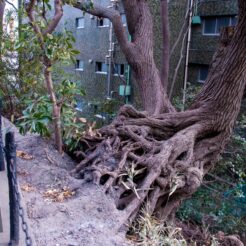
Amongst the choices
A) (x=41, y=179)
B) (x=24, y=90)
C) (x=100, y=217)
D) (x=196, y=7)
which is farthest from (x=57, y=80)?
(x=196, y=7)

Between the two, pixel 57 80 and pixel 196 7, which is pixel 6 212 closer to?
pixel 57 80

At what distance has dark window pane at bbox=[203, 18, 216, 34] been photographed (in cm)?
1186

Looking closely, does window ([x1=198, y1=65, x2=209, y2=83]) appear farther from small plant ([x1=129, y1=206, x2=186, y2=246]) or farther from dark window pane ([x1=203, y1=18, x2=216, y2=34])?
small plant ([x1=129, y1=206, x2=186, y2=246])

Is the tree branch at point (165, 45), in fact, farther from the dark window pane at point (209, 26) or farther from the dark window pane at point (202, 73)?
the dark window pane at point (202, 73)

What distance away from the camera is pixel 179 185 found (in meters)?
3.96

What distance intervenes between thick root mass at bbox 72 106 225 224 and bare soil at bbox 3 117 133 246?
0.16 metres

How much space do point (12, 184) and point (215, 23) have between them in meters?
10.6

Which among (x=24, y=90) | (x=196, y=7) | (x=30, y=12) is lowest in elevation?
(x=24, y=90)

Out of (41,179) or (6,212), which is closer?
(6,212)

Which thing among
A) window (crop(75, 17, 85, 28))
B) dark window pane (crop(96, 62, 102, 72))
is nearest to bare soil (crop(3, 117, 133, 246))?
dark window pane (crop(96, 62, 102, 72))

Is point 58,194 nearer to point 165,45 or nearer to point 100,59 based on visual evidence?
point 165,45

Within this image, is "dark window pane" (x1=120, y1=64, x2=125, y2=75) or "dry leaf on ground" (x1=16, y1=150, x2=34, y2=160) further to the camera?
"dark window pane" (x1=120, y1=64, x2=125, y2=75)

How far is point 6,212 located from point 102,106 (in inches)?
308

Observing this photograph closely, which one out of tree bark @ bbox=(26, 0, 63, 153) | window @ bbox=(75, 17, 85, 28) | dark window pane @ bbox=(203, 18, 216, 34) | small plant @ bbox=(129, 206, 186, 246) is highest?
window @ bbox=(75, 17, 85, 28)
